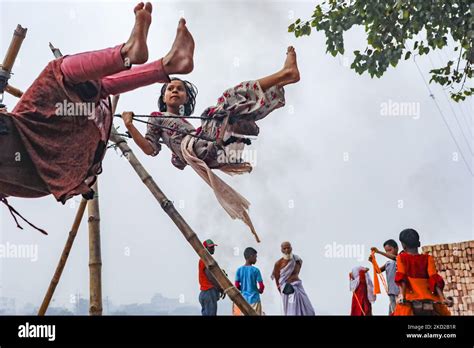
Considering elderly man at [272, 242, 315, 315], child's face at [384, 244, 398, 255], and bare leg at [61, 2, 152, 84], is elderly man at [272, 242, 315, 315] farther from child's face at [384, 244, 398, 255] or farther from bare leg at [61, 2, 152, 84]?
bare leg at [61, 2, 152, 84]

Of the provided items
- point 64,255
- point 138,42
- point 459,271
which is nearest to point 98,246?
point 64,255

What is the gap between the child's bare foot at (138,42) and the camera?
4.28 m

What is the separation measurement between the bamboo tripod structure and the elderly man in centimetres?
106

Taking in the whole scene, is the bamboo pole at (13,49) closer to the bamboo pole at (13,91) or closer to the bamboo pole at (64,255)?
the bamboo pole at (13,91)

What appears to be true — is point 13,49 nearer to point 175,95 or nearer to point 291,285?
point 175,95

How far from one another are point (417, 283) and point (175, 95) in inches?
81.4

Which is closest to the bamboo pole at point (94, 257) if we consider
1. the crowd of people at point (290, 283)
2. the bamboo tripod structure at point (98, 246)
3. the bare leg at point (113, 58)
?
the bamboo tripod structure at point (98, 246)

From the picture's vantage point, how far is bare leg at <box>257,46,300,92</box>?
17.3ft

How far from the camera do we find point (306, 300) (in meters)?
6.34

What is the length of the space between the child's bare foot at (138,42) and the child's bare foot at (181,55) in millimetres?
242

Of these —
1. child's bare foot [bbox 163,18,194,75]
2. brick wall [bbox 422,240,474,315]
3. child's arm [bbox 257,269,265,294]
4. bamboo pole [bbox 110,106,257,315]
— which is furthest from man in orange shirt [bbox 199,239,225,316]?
brick wall [bbox 422,240,474,315]

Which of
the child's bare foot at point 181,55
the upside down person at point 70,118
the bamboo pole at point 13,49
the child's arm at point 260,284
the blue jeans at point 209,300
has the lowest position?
the blue jeans at point 209,300

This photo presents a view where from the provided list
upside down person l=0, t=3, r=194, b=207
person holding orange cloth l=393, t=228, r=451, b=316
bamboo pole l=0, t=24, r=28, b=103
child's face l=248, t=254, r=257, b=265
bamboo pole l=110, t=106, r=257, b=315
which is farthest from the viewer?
child's face l=248, t=254, r=257, b=265
